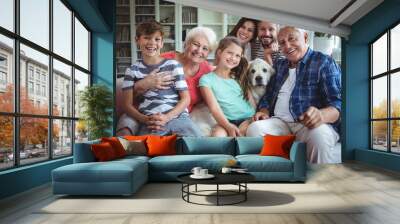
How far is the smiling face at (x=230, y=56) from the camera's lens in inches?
346

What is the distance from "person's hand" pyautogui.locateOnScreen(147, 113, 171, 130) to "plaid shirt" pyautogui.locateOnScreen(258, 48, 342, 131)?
7.23ft

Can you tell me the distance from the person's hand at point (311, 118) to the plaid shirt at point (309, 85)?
0.08 metres

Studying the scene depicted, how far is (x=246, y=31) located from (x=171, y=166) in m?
4.28

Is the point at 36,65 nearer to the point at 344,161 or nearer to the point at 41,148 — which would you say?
the point at 41,148

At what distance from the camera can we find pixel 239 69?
8.77m

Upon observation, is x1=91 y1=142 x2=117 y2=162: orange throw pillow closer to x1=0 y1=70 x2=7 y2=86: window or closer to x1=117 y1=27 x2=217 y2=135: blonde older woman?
x1=0 y1=70 x2=7 y2=86: window

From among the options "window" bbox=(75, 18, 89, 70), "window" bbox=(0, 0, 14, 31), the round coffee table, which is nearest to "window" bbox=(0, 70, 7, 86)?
"window" bbox=(0, 0, 14, 31)

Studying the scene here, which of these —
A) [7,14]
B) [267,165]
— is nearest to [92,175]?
[7,14]

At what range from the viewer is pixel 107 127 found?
25.8ft

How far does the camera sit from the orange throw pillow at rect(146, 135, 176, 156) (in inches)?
263

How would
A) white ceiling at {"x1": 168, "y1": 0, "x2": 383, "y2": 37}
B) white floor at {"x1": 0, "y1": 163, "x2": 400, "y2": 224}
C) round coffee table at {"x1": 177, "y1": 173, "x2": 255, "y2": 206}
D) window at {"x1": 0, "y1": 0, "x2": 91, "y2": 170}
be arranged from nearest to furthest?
1. white floor at {"x1": 0, "y1": 163, "x2": 400, "y2": 224}
2. round coffee table at {"x1": 177, "y1": 173, "x2": 255, "y2": 206}
3. window at {"x1": 0, "y1": 0, "x2": 91, "y2": 170}
4. white ceiling at {"x1": 168, "y1": 0, "x2": 383, "y2": 37}

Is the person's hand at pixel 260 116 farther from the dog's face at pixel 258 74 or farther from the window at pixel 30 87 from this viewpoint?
the window at pixel 30 87

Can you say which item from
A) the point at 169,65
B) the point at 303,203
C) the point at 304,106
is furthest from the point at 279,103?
the point at 303,203

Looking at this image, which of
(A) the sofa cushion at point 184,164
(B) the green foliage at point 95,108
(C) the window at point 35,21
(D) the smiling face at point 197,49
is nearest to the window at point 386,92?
(D) the smiling face at point 197,49
